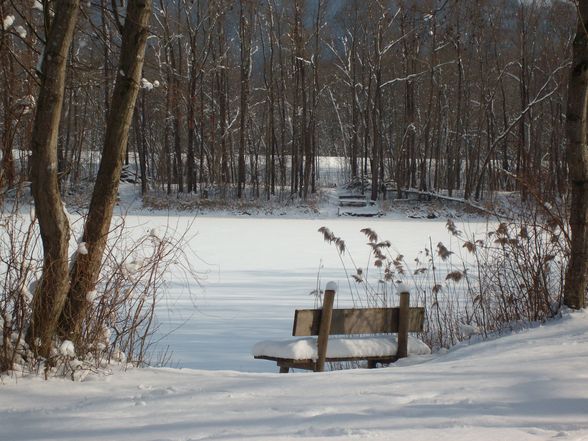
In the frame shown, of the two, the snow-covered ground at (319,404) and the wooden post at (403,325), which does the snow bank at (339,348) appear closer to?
the wooden post at (403,325)

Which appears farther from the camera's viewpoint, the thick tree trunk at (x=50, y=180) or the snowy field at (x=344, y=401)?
the thick tree trunk at (x=50, y=180)

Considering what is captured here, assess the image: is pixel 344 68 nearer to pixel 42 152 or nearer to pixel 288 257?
pixel 288 257

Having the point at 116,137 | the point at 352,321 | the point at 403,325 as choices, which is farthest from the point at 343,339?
the point at 116,137

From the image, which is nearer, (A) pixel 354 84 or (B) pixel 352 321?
(B) pixel 352 321

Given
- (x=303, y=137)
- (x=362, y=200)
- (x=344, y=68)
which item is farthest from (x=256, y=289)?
(x=344, y=68)

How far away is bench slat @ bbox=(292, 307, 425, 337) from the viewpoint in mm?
5762

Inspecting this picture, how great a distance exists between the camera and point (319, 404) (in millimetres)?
3701

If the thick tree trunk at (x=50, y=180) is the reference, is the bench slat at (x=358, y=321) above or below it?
below

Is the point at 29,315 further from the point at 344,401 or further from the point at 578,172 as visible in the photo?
the point at 578,172

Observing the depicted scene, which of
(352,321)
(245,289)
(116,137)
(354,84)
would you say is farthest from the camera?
(354,84)

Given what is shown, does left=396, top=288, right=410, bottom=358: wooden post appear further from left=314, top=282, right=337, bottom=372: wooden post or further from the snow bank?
left=314, top=282, right=337, bottom=372: wooden post

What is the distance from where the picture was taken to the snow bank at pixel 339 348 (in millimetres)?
5668

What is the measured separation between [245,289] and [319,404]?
7.34m

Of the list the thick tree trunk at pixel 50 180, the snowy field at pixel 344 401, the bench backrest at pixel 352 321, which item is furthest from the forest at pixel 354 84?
the thick tree trunk at pixel 50 180
